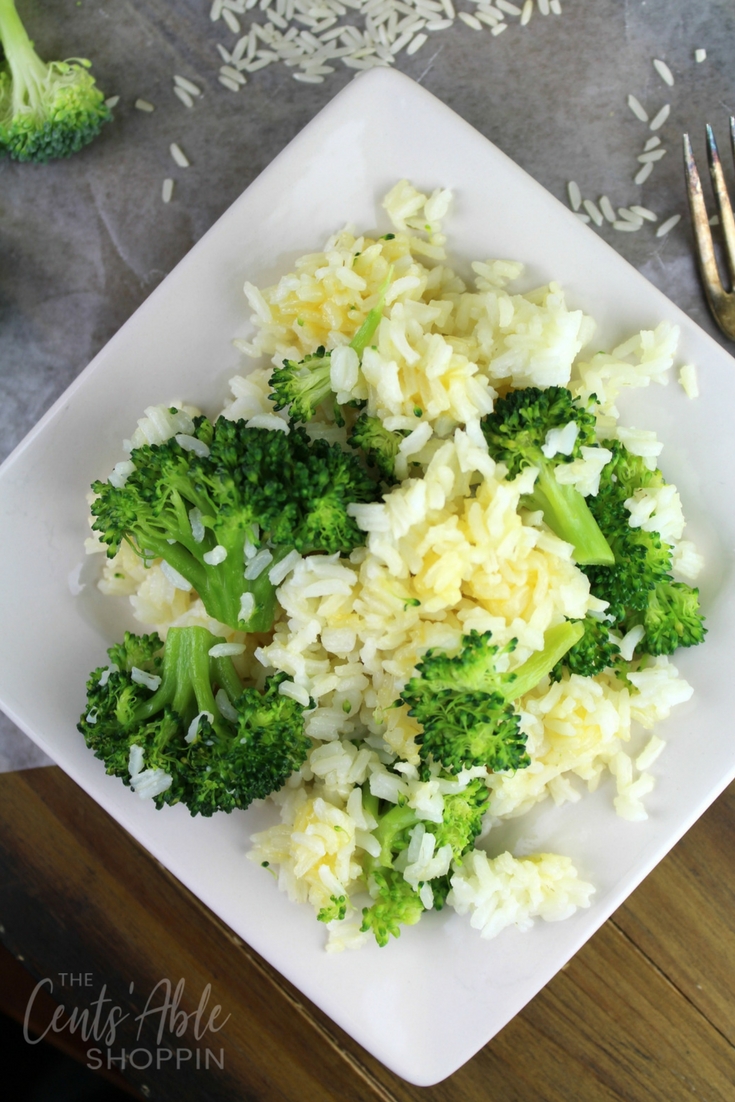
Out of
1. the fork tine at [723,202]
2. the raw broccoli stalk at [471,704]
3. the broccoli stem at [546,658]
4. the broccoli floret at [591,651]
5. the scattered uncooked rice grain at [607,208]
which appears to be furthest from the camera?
the scattered uncooked rice grain at [607,208]

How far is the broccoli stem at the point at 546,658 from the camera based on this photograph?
1447 mm

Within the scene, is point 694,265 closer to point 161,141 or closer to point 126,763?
point 161,141

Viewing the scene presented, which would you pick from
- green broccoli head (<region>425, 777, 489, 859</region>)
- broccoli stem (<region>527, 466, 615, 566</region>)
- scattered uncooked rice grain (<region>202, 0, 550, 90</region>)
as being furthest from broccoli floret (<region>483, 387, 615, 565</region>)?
scattered uncooked rice grain (<region>202, 0, 550, 90</region>)

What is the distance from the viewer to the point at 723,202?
6.42ft

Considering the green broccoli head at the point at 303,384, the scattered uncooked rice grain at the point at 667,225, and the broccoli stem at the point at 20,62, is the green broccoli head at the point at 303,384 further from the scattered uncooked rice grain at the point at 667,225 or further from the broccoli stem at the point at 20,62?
the broccoli stem at the point at 20,62

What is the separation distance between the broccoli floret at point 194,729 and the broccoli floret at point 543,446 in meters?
0.57

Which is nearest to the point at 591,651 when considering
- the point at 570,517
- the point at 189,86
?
the point at 570,517

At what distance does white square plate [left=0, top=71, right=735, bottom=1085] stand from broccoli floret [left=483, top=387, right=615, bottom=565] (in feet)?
0.81

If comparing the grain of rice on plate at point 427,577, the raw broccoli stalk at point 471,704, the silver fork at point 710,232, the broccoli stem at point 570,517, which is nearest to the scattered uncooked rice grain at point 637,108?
the silver fork at point 710,232

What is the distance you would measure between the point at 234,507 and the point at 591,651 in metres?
0.70

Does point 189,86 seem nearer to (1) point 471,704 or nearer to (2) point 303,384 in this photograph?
(2) point 303,384

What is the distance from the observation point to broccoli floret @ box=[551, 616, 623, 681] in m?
1.56

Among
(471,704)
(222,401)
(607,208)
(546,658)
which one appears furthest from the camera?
(607,208)

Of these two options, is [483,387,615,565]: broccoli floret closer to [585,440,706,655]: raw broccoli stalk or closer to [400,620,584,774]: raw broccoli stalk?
[585,440,706,655]: raw broccoli stalk
